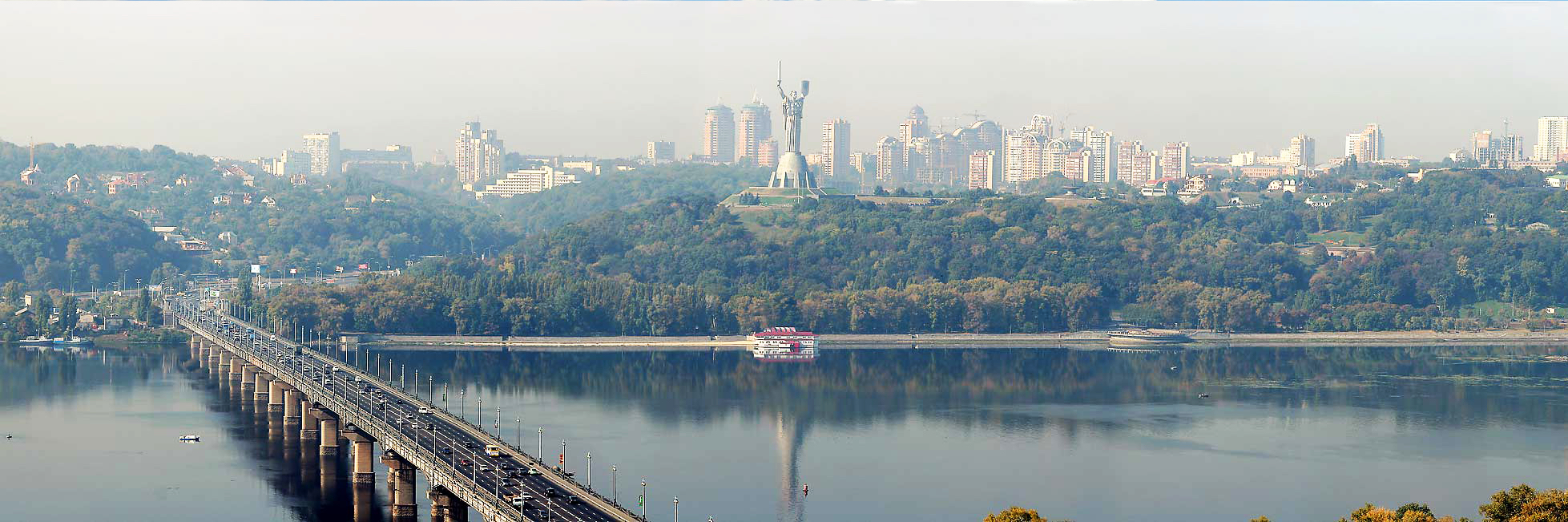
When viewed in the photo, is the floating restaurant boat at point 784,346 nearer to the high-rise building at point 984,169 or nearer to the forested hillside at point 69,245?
the forested hillside at point 69,245

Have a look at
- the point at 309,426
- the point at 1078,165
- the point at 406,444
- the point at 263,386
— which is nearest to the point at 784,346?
the point at 263,386

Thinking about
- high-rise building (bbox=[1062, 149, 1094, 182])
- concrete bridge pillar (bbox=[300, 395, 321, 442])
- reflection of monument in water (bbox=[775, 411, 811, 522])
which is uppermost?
high-rise building (bbox=[1062, 149, 1094, 182])

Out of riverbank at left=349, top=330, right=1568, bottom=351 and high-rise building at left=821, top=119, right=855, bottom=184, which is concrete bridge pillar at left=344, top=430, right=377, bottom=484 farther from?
high-rise building at left=821, top=119, right=855, bottom=184

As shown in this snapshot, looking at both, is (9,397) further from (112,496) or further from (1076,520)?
(1076,520)

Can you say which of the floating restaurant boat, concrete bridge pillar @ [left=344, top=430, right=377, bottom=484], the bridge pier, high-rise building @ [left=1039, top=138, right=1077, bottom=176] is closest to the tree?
concrete bridge pillar @ [left=344, top=430, right=377, bottom=484]

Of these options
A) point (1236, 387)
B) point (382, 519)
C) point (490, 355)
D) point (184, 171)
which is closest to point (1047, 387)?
point (1236, 387)

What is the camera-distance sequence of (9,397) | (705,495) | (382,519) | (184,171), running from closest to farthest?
(382,519) → (705,495) → (9,397) → (184,171)

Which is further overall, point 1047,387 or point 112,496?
point 1047,387
